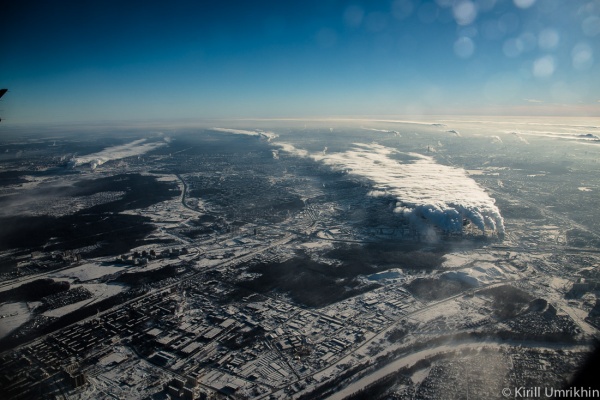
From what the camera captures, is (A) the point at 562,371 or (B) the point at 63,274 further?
(B) the point at 63,274

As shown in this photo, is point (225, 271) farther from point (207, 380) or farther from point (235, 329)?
point (207, 380)

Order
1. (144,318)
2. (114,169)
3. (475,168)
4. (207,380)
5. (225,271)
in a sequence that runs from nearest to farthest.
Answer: (207,380) < (144,318) < (225,271) < (475,168) < (114,169)

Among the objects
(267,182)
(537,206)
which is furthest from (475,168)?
(267,182)

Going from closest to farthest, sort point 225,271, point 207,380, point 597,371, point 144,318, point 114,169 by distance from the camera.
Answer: point 597,371
point 207,380
point 144,318
point 225,271
point 114,169

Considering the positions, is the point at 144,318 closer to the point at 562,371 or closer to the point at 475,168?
the point at 562,371

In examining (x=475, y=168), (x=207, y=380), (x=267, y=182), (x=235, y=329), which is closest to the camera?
(x=207, y=380)

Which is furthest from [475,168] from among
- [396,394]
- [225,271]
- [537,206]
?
[396,394]

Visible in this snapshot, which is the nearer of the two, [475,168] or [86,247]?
[86,247]

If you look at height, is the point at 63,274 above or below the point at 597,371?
below

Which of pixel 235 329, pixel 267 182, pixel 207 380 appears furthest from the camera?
pixel 267 182
